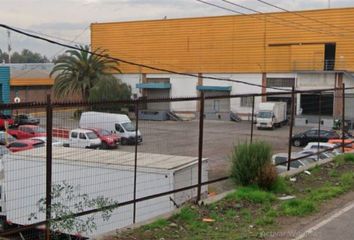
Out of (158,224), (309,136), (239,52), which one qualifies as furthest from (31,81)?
(158,224)

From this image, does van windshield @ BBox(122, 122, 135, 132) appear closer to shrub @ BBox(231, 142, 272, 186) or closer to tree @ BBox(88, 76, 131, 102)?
shrub @ BBox(231, 142, 272, 186)

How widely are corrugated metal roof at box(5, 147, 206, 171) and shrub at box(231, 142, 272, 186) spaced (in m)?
2.80

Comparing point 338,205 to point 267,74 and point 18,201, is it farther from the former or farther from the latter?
point 267,74

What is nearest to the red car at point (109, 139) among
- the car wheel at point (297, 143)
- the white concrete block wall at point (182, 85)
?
the car wheel at point (297, 143)

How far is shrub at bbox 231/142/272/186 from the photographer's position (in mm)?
10281

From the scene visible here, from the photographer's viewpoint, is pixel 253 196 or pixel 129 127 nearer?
pixel 253 196

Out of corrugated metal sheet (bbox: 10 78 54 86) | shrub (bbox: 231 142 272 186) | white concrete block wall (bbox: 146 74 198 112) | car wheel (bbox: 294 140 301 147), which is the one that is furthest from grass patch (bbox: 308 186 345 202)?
corrugated metal sheet (bbox: 10 78 54 86)

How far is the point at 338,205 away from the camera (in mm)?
9445

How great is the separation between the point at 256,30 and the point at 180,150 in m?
52.3

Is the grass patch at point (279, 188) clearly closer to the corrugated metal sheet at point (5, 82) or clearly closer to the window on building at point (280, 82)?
the window on building at point (280, 82)

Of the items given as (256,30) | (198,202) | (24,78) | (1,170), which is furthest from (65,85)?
(198,202)

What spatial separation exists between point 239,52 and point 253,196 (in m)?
57.1

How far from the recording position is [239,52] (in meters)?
65.5

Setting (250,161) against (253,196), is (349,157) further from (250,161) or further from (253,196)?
(253,196)
